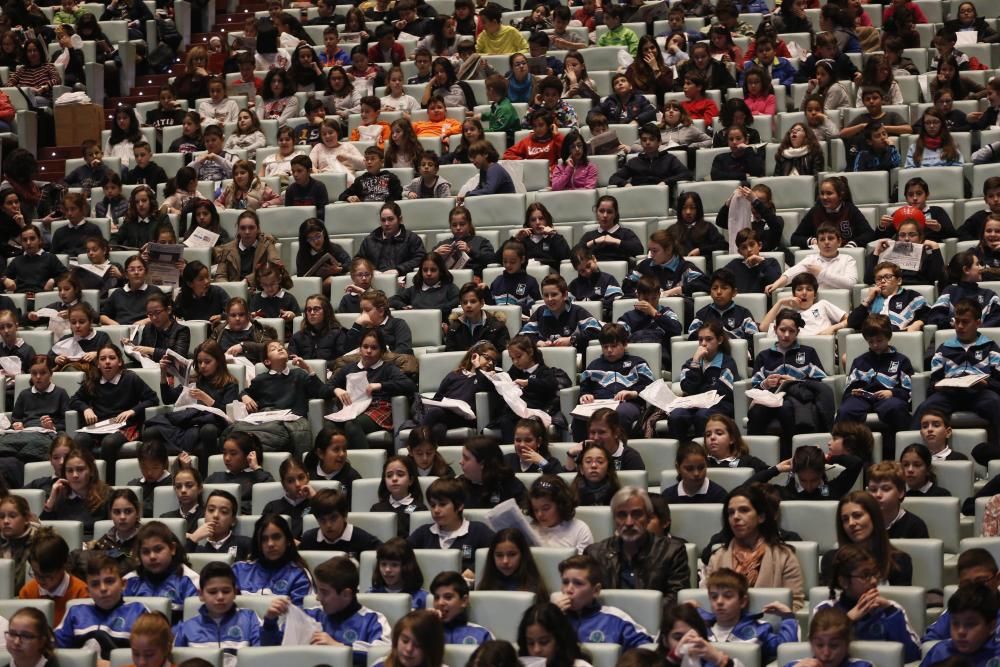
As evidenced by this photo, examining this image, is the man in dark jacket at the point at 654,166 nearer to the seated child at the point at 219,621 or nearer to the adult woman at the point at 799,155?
the adult woman at the point at 799,155

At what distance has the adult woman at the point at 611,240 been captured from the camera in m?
10.2

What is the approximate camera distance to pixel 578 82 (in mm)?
12164

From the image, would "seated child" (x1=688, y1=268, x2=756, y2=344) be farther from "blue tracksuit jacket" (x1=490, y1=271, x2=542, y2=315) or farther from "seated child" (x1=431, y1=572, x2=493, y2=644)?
"seated child" (x1=431, y1=572, x2=493, y2=644)

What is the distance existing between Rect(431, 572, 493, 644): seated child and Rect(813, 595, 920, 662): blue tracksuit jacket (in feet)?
3.93

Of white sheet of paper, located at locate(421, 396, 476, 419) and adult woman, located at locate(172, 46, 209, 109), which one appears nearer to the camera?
white sheet of paper, located at locate(421, 396, 476, 419)

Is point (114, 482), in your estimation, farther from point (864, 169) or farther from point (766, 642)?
point (864, 169)

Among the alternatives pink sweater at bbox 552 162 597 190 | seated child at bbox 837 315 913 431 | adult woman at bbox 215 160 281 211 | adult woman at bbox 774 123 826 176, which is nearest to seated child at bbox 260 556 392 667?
seated child at bbox 837 315 913 431

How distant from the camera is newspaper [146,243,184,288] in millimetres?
10641

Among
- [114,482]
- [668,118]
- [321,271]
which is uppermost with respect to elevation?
[668,118]

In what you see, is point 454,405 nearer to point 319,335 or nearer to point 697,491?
point 319,335

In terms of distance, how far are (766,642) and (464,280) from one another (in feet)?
13.9

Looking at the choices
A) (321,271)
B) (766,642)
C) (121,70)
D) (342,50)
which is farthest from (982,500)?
(121,70)

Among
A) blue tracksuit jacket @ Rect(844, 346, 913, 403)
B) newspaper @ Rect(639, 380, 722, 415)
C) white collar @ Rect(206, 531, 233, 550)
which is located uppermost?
blue tracksuit jacket @ Rect(844, 346, 913, 403)

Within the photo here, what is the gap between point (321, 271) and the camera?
1062 centimetres
